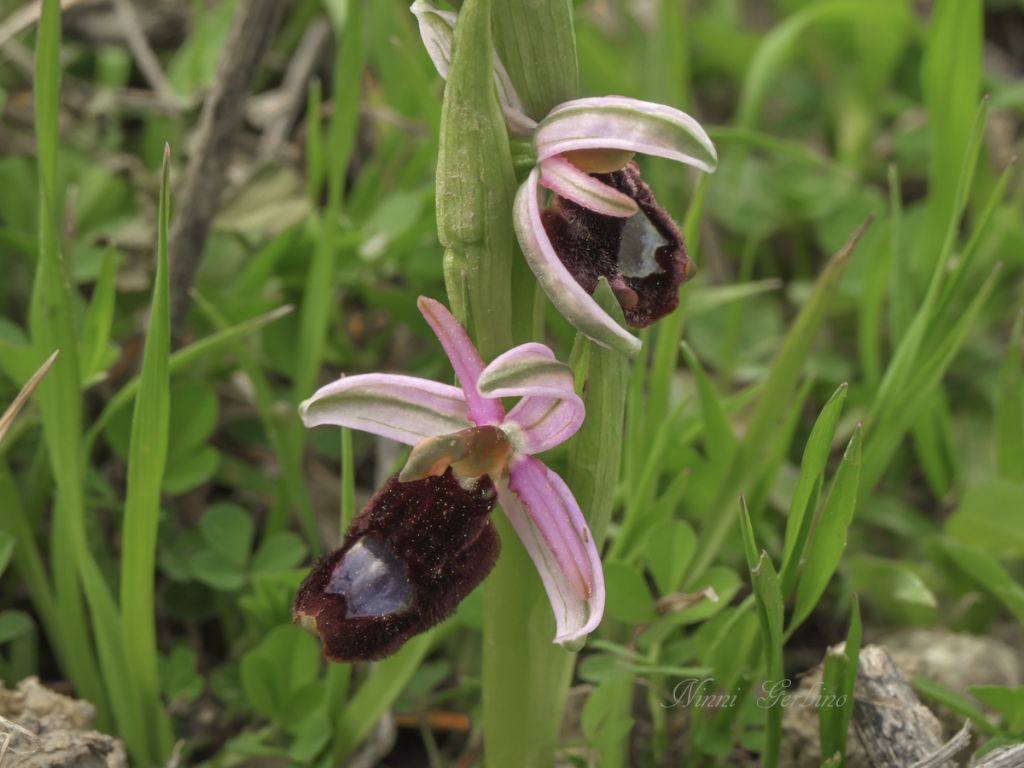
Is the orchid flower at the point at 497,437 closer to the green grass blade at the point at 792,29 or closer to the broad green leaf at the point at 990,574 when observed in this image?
the broad green leaf at the point at 990,574

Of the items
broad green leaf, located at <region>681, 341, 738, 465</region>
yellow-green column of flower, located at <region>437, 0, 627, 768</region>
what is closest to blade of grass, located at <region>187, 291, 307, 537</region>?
yellow-green column of flower, located at <region>437, 0, 627, 768</region>

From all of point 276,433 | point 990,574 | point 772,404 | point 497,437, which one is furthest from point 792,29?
point 497,437

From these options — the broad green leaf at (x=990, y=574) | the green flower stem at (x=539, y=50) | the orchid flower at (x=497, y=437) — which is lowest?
the broad green leaf at (x=990, y=574)

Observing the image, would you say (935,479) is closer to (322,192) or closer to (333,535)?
(333,535)

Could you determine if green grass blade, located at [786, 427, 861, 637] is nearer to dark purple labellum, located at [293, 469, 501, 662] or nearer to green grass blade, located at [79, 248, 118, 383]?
Answer: dark purple labellum, located at [293, 469, 501, 662]

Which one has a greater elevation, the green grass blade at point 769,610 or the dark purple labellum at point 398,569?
the dark purple labellum at point 398,569

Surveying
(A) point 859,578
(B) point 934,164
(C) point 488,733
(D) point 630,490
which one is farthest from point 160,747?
(B) point 934,164

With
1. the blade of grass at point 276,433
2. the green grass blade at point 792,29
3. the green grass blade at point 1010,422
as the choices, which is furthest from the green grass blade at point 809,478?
the green grass blade at point 792,29

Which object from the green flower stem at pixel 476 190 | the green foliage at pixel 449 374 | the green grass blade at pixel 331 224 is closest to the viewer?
the green flower stem at pixel 476 190
